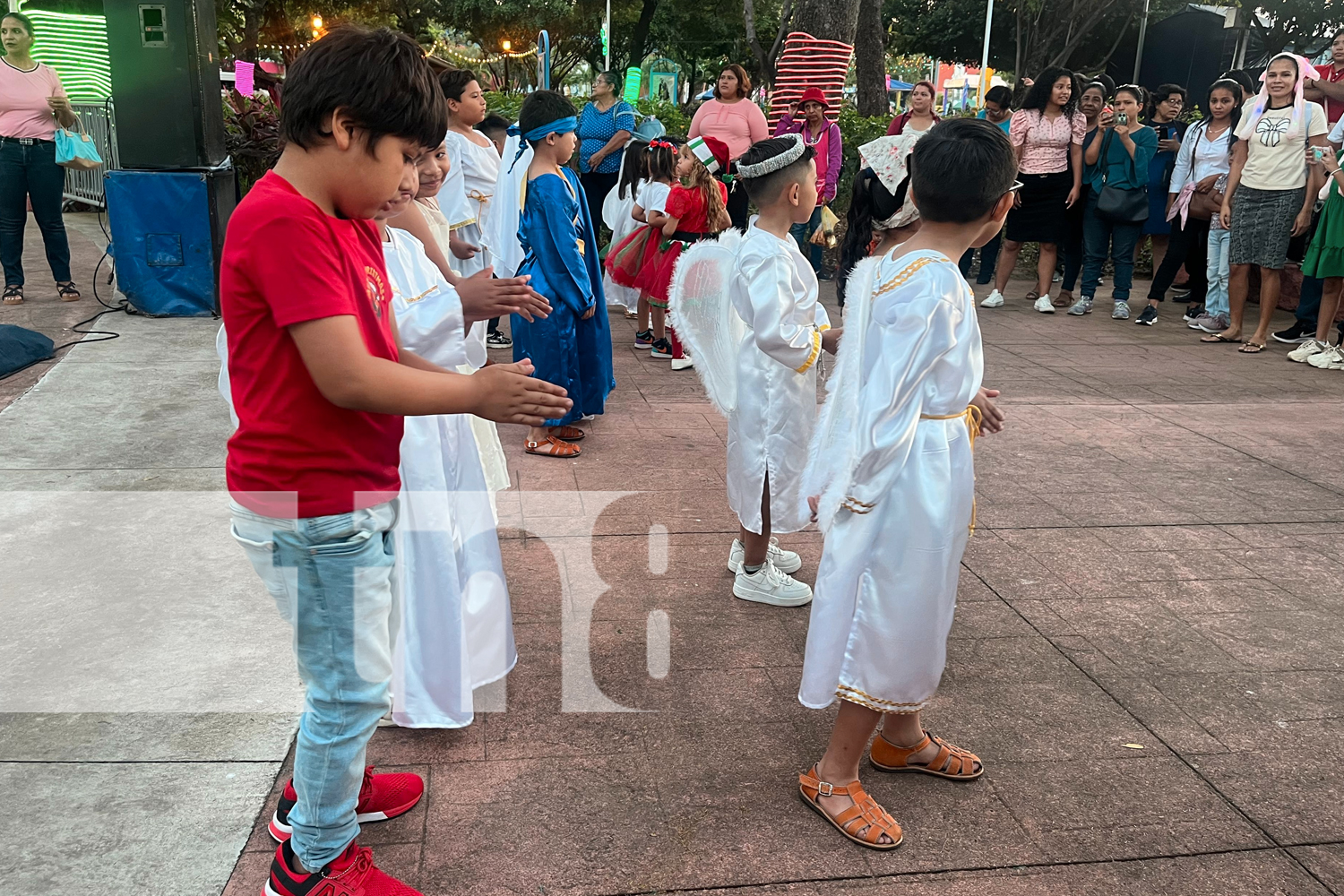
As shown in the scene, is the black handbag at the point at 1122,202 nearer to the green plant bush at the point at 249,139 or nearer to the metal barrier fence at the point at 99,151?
the green plant bush at the point at 249,139

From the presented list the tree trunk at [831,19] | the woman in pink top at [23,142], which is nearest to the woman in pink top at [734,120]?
the tree trunk at [831,19]

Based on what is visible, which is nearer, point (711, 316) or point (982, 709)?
point (982, 709)

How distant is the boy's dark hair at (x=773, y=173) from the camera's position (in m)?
3.54

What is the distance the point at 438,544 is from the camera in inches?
108

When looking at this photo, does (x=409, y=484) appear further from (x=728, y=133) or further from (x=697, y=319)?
(x=728, y=133)

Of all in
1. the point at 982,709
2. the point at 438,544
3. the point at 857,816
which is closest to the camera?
the point at 857,816

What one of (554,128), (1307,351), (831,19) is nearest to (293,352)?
(554,128)

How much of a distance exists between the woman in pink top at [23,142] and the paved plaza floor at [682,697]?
2757mm

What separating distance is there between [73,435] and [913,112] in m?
7.46

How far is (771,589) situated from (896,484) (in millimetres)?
1419

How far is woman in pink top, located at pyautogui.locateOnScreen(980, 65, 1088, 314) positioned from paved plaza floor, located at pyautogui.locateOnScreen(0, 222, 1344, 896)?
5.09 m

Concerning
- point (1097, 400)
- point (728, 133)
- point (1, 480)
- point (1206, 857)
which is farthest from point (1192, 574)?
point (728, 133)

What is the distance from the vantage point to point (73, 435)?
5.02 m

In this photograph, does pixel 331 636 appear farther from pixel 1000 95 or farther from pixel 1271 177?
pixel 1000 95
